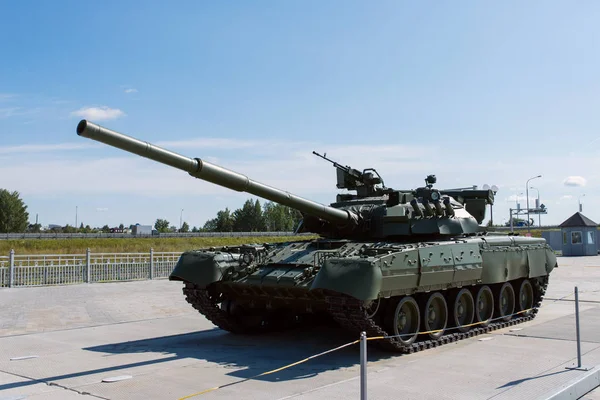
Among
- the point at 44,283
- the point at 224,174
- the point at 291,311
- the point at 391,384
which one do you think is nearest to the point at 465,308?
the point at 291,311

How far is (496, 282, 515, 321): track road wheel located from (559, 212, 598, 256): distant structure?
29.7 meters

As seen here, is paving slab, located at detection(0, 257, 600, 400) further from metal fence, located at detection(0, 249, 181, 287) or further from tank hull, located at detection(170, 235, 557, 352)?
metal fence, located at detection(0, 249, 181, 287)

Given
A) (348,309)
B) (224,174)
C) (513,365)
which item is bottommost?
(513,365)

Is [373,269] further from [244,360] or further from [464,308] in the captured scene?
[464,308]

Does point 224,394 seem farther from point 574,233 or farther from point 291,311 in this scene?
point 574,233

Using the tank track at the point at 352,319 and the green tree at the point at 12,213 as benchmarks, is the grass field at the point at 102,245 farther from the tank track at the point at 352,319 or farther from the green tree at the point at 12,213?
the tank track at the point at 352,319

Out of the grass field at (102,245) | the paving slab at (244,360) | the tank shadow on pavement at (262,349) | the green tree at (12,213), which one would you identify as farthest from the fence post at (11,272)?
the green tree at (12,213)

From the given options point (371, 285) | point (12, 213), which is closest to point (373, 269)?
point (371, 285)

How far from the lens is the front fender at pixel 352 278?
8680 mm

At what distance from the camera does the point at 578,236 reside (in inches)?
1594

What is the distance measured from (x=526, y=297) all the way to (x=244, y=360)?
7.94 meters

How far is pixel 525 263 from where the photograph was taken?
13641 mm

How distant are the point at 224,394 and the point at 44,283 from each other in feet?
53.9

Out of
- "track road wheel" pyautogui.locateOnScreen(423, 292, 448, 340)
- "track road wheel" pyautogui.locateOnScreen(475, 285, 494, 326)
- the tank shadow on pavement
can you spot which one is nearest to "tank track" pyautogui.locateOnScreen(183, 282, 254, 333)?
the tank shadow on pavement
